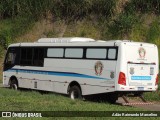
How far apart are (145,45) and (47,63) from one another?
5482 mm

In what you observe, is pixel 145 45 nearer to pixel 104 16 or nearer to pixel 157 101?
pixel 157 101

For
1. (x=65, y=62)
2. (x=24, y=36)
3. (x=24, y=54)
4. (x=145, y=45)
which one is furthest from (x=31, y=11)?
(x=145, y=45)

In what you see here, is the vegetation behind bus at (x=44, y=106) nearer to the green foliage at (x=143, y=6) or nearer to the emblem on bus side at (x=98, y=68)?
the emblem on bus side at (x=98, y=68)

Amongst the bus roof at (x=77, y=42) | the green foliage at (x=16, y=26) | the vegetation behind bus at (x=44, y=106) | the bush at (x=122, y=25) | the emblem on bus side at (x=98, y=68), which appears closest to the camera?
the vegetation behind bus at (x=44, y=106)

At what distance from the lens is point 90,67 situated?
800 inches

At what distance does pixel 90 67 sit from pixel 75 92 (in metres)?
1.53

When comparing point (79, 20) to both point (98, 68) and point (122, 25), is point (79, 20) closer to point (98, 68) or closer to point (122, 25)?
point (122, 25)

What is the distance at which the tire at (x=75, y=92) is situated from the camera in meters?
20.8

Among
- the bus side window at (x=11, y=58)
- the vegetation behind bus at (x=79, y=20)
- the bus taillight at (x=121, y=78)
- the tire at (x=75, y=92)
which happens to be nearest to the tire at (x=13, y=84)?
the bus side window at (x=11, y=58)

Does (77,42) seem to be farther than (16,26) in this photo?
No

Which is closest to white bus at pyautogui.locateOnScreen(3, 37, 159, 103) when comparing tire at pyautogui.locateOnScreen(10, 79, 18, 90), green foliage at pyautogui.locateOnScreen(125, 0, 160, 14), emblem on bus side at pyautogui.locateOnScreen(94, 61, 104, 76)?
emblem on bus side at pyautogui.locateOnScreen(94, 61, 104, 76)

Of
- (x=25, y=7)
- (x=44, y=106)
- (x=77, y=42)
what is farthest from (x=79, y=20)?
(x=44, y=106)

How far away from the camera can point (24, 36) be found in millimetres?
37719

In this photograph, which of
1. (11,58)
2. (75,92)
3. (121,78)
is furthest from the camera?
(11,58)
